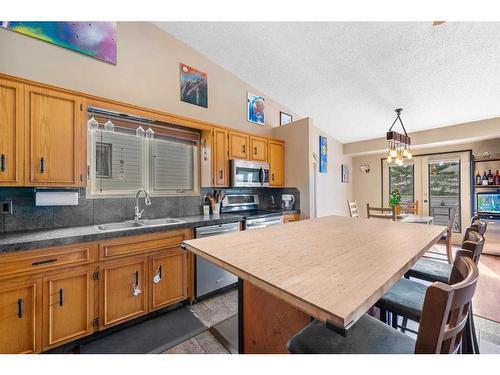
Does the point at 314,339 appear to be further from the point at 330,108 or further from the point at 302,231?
the point at 330,108

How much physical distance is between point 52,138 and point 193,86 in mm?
1850

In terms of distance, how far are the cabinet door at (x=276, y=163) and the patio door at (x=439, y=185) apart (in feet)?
11.5

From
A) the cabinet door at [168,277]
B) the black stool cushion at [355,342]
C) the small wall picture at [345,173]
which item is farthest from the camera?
the small wall picture at [345,173]

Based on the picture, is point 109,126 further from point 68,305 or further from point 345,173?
point 345,173

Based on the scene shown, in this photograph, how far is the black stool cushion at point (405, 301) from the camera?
1166 millimetres

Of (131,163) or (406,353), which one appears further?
(131,163)

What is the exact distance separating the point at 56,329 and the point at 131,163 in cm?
171

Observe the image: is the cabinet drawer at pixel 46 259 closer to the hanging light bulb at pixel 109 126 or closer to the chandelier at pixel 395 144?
the hanging light bulb at pixel 109 126

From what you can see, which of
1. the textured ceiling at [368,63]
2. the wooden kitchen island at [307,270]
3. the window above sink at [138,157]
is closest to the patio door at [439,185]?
the textured ceiling at [368,63]

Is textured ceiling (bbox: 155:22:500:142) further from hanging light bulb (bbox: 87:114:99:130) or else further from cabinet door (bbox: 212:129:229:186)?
hanging light bulb (bbox: 87:114:99:130)

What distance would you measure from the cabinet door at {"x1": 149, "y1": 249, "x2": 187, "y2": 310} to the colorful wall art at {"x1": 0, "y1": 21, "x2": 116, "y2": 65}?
2.21 metres

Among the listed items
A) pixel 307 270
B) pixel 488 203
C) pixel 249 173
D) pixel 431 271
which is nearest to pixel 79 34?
pixel 249 173
